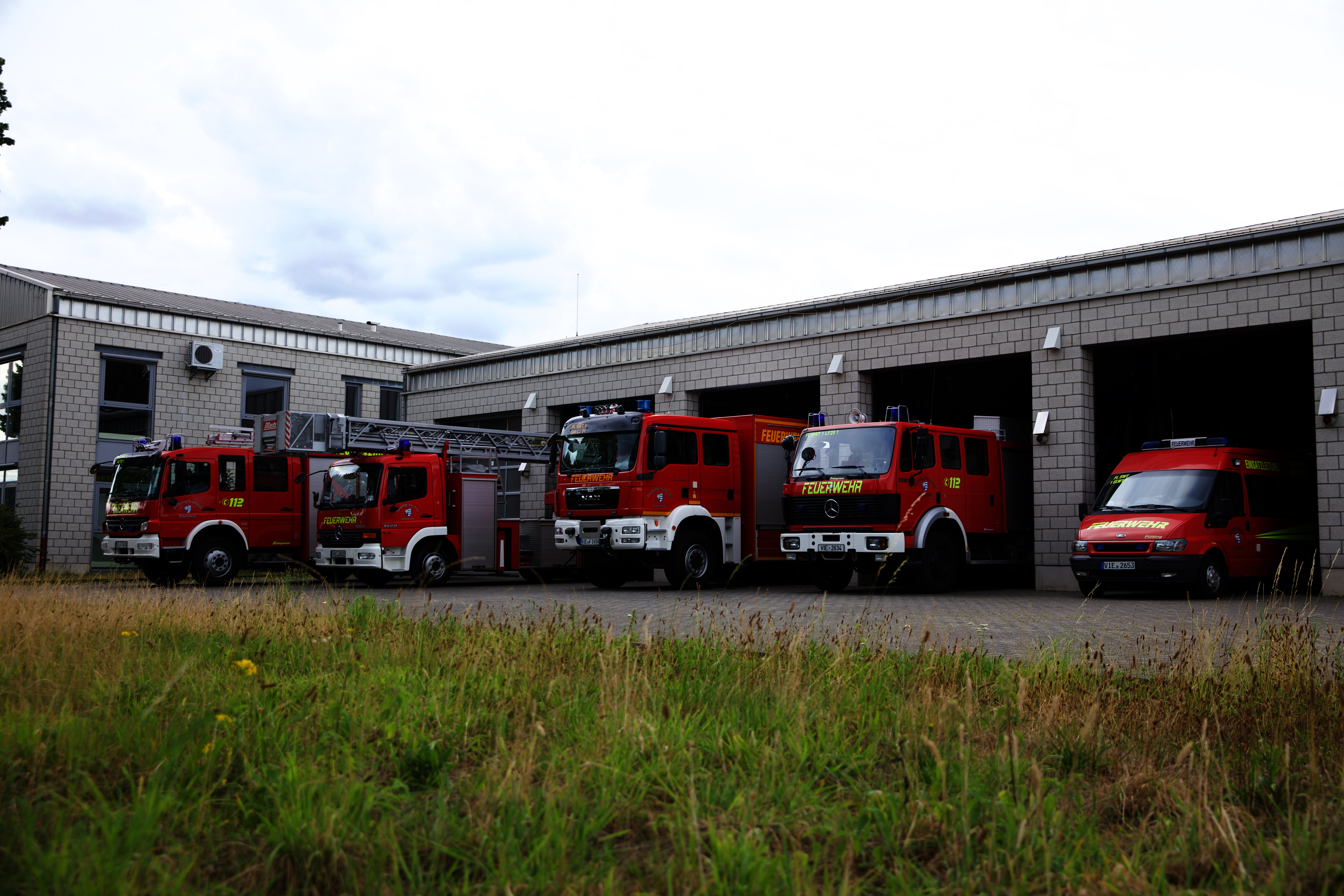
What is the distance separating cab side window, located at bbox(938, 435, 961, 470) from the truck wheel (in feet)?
8.26

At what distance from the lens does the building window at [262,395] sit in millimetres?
28875

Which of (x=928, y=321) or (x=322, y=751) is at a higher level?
(x=928, y=321)

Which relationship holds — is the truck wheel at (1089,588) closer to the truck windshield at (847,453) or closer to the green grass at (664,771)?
the truck windshield at (847,453)

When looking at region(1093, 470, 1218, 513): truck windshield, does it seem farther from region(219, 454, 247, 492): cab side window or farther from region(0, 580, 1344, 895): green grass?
region(219, 454, 247, 492): cab side window

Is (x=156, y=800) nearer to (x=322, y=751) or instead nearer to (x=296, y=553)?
(x=322, y=751)

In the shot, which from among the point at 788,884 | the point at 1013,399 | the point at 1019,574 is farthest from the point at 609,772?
the point at 1013,399

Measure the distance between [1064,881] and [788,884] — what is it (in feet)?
2.84

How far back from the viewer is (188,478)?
18406mm

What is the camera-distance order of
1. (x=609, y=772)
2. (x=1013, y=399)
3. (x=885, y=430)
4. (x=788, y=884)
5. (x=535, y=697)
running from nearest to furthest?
(x=788, y=884) < (x=609, y=772) < (x=535, y=697) < (x=885, y=430) < (x=1013, y=399)

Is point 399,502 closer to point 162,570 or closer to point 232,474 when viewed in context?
point 232,474

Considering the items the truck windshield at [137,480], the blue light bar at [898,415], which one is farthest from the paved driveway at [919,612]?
the truck windshield at [137,480]

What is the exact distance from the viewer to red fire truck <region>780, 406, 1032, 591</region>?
618 inches

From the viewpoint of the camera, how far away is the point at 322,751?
13.5 ft

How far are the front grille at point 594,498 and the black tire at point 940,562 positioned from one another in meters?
4.84
